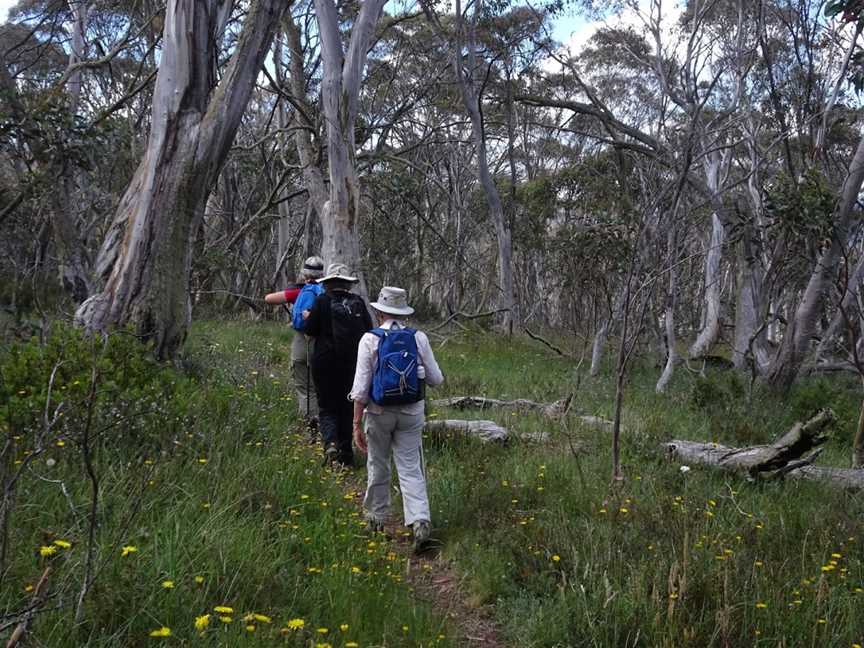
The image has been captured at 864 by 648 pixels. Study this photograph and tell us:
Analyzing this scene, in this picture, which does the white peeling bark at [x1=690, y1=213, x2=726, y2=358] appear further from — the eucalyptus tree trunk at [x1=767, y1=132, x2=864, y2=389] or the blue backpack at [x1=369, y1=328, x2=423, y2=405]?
the blue backpack at [x1=369, y1=328, x2=423, y2=405]

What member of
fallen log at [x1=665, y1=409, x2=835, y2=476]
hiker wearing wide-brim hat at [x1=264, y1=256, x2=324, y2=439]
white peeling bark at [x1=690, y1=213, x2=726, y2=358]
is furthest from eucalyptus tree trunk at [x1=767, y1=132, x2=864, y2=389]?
white peeling bark at [x1=690, y1=213, x2=726, y2=358]

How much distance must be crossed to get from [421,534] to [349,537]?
0.60 m

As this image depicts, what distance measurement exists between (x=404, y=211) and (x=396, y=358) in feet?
60.6

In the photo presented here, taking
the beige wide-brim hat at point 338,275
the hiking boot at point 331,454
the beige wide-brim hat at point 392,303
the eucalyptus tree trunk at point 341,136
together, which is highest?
the eucalyptus tree trunk at point 341,136

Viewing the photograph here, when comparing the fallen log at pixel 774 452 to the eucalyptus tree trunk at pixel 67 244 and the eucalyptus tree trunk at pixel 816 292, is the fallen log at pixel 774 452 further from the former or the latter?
the eucalyptus tree trunk at pixel 67 244

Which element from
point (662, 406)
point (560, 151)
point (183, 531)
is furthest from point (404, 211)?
point (183, 531)

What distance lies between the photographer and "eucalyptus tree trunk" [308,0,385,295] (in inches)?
355

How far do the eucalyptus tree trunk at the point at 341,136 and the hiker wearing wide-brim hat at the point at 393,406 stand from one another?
4.23 m

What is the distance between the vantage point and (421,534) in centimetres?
452

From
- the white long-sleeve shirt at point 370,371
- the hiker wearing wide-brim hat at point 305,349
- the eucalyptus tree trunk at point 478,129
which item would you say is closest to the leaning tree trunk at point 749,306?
the eucalyptus tree trunk at point 478,129

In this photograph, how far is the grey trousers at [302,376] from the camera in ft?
21.6

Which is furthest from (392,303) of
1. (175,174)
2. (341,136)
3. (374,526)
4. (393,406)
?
(341,136)

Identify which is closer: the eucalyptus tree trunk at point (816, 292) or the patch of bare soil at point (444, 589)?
the patch of bare soil at point (444, 589)

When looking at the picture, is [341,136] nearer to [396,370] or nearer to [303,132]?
[303,132]
